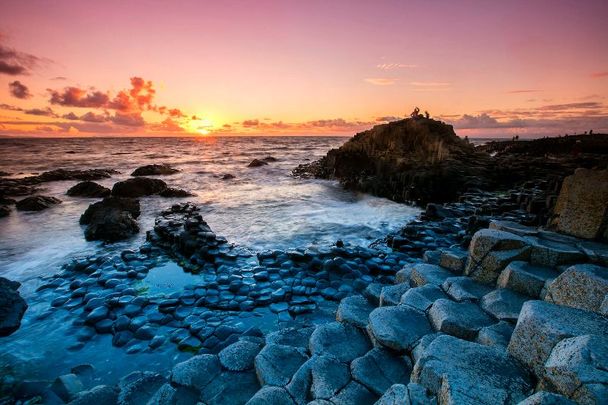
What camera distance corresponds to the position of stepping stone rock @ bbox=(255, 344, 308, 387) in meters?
3.60

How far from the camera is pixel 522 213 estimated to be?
38.3 feet

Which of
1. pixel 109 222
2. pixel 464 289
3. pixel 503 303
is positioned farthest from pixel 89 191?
pixel 503 303

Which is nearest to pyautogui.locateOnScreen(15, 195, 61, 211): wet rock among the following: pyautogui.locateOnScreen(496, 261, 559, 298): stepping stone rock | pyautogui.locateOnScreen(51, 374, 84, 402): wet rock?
pyautogui.locateOnScreen(51, 374, 84, 402): wet rock

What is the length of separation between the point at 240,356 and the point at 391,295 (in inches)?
94.6

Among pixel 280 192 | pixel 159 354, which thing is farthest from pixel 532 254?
pixel 280 192

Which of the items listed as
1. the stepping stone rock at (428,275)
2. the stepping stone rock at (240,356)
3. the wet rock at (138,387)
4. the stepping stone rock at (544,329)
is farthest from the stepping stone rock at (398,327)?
the wet rock at (138,387)

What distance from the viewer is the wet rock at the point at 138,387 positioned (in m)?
3.69

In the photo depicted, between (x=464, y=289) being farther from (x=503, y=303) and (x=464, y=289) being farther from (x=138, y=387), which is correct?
(x=138, y=387)

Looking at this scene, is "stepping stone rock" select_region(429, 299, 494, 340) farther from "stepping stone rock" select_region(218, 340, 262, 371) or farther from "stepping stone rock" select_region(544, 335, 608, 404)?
"stepping stone rock" select_region(218, 340, 262, 371)

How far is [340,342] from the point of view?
13.1ft

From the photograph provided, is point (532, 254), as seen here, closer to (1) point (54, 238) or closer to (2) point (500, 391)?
(2) point (500, 391)

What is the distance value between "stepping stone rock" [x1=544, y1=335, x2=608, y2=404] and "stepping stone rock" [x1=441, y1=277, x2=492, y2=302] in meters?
1.70

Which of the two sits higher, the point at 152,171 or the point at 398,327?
the point at 398,327

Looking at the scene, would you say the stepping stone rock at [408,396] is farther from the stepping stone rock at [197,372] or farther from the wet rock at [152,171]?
the wet rock at [152,171]
